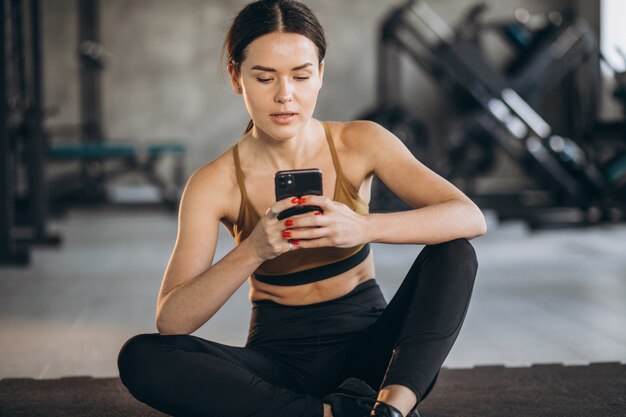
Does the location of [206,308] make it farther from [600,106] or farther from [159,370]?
[600,106]

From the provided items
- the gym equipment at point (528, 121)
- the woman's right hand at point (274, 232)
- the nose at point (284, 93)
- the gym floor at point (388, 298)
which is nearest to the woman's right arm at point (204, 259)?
the woman's right hand at point (274, 232)

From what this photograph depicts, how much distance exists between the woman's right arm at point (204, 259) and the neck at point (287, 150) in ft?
0.38

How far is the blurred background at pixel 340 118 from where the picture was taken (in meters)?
2.85

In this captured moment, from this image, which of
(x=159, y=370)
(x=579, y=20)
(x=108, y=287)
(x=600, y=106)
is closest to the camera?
(x=159, y=370)

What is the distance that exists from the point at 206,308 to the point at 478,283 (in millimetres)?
2357

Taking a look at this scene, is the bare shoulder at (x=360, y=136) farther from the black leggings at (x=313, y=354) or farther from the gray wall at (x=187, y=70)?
the gray wall at (x=187, y=70)

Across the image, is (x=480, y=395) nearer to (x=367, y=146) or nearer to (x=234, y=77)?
(x=367, y=146)

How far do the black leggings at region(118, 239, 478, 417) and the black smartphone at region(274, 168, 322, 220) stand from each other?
0.90 ft

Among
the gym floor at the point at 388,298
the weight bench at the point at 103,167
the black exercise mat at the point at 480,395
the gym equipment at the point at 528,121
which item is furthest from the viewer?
the weight bench at the point at 103,167

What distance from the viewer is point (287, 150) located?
167 cm

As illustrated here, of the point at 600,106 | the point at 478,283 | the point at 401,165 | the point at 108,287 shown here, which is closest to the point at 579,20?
the point at 600,106

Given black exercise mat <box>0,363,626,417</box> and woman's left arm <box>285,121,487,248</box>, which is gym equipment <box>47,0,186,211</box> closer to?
black exercise mat <box>0,363,626,417</box>

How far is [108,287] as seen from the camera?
3590mm

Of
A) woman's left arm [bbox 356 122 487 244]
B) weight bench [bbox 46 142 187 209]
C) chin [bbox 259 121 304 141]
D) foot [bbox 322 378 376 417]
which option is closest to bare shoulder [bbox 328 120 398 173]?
woman's left arm [bbox 356 122 487 244]
